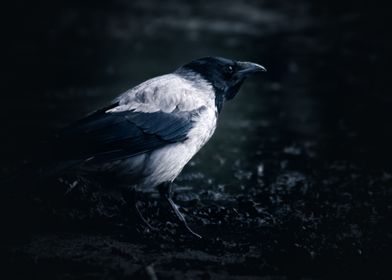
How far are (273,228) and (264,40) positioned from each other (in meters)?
9.55

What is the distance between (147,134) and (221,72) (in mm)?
1042

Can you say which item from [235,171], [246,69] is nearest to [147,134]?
→ [246,69]

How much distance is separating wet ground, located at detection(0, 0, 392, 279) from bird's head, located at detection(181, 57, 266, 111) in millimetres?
991

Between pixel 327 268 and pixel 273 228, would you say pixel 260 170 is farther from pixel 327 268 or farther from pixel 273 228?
pixel 327 268

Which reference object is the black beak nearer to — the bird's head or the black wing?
the bird's head

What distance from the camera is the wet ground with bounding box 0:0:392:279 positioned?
3.99 metres

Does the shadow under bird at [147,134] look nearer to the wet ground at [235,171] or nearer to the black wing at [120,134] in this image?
the black wing at [120,134]

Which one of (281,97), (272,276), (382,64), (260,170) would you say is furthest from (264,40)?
(272,276)

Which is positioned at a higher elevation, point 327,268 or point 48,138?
point 48,138

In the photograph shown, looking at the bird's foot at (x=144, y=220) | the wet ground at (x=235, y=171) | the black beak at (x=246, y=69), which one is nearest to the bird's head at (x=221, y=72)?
the black beak at (x=246, y=69)

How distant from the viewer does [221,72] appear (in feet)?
16.4

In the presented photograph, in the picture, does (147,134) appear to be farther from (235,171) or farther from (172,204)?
(235,171)

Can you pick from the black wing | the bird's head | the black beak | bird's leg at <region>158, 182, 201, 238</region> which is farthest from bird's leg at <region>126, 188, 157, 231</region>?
the black beak

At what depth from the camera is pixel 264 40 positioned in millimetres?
13555
